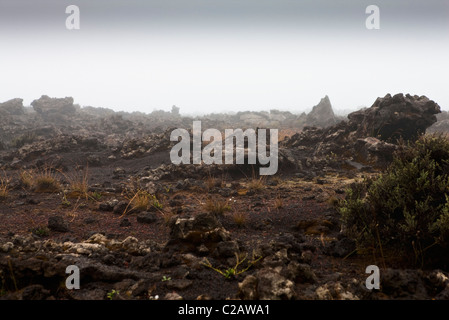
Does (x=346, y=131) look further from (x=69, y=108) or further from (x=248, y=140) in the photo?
(x=69, y=108)

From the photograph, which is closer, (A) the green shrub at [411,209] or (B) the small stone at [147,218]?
(A) the green shrub at [411,209]

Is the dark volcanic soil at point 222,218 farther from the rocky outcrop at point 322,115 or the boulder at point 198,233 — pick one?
the rocky outcrop at point 322,115

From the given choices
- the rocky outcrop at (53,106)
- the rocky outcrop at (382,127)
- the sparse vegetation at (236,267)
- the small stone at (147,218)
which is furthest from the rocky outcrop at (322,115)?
the rocky outcrop at (53,106)

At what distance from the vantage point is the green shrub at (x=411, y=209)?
3566 mm

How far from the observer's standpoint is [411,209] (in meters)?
4.01

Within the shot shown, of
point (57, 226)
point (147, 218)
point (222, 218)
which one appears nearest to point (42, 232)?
point (57, 226)

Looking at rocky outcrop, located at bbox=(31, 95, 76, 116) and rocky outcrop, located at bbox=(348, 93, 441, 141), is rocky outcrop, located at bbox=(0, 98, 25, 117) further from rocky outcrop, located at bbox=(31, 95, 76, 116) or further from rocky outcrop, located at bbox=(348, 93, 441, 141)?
rocky outcrop, located at bbox=(348, 93, 441, 141)

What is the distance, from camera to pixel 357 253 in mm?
4035

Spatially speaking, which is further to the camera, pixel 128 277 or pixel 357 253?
pixel 357 253

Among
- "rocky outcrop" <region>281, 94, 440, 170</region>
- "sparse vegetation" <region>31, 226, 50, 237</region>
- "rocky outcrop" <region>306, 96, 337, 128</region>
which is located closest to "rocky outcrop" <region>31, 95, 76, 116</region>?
"rocky outcrop" <region>306, 96, 337, 128</region>

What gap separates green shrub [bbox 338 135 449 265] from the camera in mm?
3566

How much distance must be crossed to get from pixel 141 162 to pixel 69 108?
33388mm

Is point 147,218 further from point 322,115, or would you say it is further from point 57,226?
point 322,115
